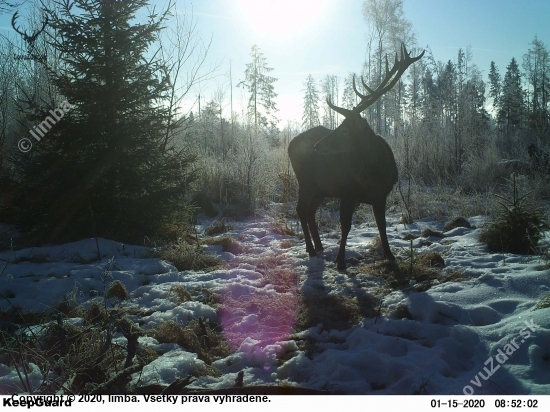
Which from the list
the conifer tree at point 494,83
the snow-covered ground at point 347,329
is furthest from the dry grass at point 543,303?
the conifer tree at point 494,83

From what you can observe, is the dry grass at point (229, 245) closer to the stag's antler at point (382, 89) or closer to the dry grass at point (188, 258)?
the dry grass at point (188, 258)

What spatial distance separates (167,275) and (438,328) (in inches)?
119

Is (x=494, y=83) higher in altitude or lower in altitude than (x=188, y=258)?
higher

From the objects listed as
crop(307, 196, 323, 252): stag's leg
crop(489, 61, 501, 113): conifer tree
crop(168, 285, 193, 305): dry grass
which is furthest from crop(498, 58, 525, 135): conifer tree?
crop(168, 285, 193, 305): dry grass

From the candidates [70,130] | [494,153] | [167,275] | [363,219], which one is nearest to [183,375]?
[167,275]

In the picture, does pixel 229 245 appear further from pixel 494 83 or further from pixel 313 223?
pixel 494 83

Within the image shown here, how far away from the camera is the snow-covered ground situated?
2322 millimetres

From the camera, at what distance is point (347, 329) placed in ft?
10.3

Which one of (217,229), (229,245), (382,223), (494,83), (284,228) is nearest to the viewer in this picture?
(382,223)

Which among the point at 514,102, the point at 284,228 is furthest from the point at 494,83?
the point at 284,228

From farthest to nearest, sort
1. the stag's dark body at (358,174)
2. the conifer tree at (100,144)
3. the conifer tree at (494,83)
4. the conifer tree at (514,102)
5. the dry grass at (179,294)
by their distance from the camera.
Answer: the conifer tree at (494,83)
the conifer tree at (514,102)
the conifer tree at (100,144)
the stag's dark body at (358,174)
the dry grass at (179,294)

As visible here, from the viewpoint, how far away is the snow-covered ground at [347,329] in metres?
2.32

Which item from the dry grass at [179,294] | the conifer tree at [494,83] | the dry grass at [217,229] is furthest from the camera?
the conifer tree at [494,83]

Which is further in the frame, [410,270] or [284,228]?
[284,228]
